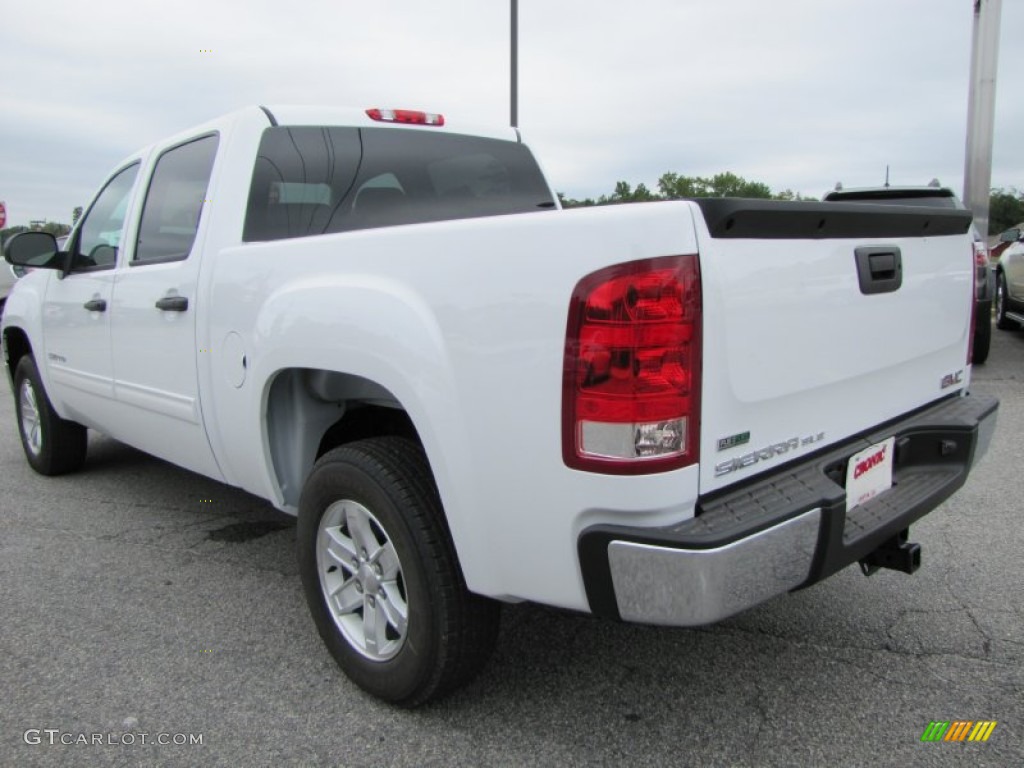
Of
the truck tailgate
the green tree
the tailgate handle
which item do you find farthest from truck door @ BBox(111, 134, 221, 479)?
the green tree

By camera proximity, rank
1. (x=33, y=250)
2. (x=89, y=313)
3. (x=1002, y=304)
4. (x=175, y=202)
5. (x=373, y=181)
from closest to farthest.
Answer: (x=373, y=181)
(x=175, y=202)
(x=89, y=313)
(x=33, y=250)
(x=1002, y=304)

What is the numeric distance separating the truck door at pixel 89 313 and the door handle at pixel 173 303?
0.72 meters

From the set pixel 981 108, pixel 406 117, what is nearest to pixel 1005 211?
pixel 981 108

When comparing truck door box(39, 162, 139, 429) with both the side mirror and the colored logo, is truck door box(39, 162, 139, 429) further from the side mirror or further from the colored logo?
the colored logo

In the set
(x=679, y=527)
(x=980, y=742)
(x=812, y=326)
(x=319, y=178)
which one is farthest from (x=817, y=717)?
(x=319, y=178)

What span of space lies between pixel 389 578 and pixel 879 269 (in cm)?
165

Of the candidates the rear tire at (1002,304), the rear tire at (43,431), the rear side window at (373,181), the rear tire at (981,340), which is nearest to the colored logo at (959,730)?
the rear side window at (373,181)

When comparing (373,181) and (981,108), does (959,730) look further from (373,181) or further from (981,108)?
(981,108)

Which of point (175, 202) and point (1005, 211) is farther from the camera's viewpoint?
point (1005, 211)

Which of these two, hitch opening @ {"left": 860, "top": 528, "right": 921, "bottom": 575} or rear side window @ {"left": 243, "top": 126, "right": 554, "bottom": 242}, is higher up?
rear side window @ {"left": 243, "top": 126, "right": 554, "bottom": 242}

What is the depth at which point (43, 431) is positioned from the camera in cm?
489

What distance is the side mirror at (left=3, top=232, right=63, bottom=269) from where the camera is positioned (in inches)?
155
